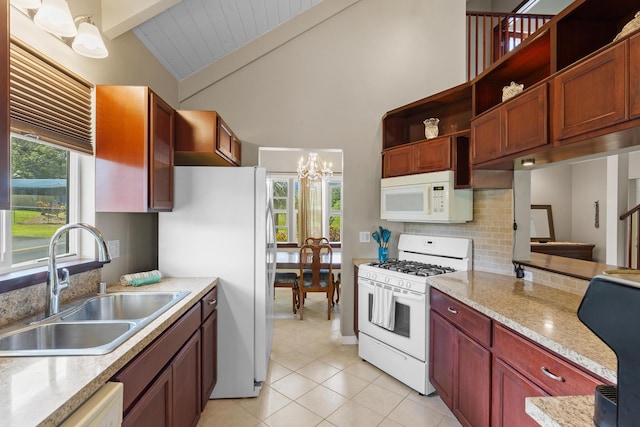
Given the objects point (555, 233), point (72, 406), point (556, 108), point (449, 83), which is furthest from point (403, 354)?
point (449, 83)

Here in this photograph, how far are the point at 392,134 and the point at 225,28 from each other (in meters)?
1.87

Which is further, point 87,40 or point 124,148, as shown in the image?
point 124,148

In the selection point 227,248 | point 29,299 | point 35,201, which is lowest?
point 29,299

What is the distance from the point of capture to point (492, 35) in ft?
11.5

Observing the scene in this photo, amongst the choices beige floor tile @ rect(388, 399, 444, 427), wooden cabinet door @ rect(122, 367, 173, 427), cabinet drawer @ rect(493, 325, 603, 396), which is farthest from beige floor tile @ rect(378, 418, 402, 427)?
wooden cabinet door @ rect(122, 367, 173, 427)

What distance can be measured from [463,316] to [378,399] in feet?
3.23

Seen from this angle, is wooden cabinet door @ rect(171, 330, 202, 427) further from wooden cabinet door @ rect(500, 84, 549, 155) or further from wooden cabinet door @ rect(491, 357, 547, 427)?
wooden cabinet door @ rect(500, 84, 549, 155)

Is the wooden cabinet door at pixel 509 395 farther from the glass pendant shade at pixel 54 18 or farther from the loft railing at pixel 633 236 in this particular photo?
the glass pendant shade at pixel 54 18

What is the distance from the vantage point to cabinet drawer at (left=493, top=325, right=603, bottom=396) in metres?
1.04

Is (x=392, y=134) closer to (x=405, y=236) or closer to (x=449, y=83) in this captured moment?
(x=449, y=83)

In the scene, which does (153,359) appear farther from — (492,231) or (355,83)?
(355,83)

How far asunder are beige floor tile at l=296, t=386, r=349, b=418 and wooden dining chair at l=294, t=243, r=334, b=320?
143 cm

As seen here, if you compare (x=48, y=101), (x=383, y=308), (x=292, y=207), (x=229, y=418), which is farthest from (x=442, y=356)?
(x=292, y=207)

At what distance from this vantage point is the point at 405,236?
3023 millimetres
